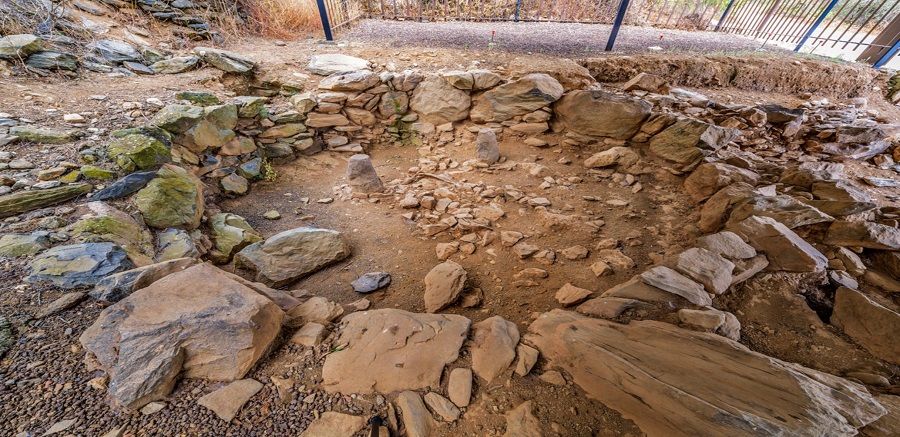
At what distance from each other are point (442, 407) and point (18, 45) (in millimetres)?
6433

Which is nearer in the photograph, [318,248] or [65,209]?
[65,209]

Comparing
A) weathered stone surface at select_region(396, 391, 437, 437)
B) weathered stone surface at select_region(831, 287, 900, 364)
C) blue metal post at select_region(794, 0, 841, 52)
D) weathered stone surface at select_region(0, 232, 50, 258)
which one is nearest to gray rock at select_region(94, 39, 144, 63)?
weathered stone surface at select_region(0, 232, 50, 258)

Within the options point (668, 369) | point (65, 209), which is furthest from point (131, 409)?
point (668, 369)

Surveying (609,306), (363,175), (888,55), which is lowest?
(363,175)

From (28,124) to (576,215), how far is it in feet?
19.0

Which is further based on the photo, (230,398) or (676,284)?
(676,284)

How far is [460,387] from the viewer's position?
1657mm

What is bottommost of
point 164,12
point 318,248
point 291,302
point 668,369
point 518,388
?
point 318,248

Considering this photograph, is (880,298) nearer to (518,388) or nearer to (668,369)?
(668,369)

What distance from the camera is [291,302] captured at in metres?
2.30

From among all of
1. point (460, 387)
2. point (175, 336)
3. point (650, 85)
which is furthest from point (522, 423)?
point (650, 85)

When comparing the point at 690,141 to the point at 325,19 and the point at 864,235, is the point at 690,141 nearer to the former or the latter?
the point at 864,235

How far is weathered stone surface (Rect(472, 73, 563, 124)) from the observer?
4789 millimetres

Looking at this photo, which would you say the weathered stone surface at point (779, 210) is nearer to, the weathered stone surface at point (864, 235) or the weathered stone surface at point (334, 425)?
the weathered stone surface at point (864, 235)
